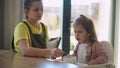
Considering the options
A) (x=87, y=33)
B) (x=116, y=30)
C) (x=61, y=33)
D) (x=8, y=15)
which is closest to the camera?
(x=87, y=33)

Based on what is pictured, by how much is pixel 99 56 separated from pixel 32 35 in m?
0.54

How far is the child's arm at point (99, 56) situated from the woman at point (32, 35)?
14.4 inches

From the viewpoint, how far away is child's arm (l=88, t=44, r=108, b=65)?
1724 mm

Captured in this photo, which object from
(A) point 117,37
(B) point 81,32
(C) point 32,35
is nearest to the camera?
(C) point 32,35

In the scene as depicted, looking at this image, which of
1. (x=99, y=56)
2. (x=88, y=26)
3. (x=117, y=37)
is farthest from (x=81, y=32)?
(x=117, y=37)

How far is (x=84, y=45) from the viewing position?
195 cm

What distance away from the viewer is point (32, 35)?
5.72 ft

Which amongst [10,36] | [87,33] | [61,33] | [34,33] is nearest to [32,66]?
[34,33]

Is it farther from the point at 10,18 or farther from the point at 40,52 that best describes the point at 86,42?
the point at 10,18

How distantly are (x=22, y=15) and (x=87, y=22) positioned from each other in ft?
2.75

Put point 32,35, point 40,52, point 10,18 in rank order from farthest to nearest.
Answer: point 10,18, point 32,35, point 40,52

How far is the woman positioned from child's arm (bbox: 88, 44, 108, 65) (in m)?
0.37

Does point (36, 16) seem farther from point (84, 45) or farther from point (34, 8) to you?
point (84, 45)

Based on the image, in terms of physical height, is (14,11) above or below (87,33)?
above
